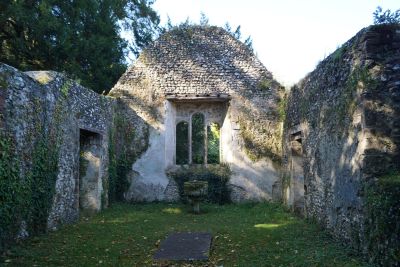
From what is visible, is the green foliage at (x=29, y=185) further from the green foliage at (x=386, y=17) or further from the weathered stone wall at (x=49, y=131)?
the green foliage at (x=386, y=17)

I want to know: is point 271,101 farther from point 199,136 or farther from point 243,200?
point 199,136

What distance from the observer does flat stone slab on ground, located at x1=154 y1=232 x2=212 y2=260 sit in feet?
21.0

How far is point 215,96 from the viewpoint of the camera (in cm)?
1284

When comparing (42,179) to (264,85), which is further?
(264,85)

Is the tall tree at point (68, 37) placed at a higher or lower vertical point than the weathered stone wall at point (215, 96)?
higher

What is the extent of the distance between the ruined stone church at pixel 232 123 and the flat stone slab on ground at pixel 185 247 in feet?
7.66

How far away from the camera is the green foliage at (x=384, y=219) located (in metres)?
4.85

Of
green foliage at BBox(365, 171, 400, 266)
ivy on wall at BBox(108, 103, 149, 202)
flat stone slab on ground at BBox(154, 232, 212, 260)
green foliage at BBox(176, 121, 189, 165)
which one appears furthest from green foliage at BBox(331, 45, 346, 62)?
green foliage at BBox(176, 121, 189, 165)

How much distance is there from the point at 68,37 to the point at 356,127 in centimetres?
1155

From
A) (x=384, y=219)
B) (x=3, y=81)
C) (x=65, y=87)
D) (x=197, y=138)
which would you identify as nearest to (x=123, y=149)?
(x=65, y=87)

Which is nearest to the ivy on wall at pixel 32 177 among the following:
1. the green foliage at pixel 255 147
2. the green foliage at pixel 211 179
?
the green foliage at pixel 211 179

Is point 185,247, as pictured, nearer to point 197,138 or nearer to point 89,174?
point 89,174

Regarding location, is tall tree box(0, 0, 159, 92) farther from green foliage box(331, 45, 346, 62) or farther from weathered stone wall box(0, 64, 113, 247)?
green foliage box(331, 45, 346, 62)

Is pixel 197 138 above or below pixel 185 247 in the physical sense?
above
